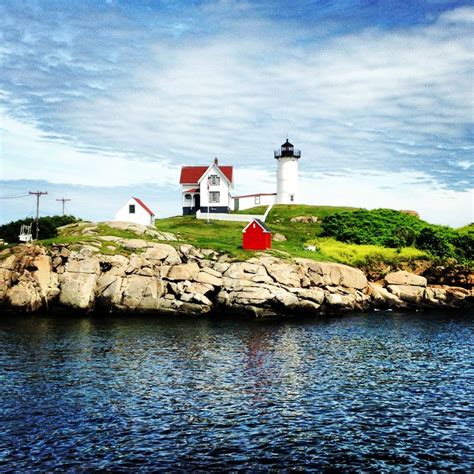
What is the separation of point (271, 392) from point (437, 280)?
48238mm

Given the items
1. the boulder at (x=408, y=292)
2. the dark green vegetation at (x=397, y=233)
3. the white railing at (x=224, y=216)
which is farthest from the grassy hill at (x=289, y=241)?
the boulder at (x=408, y=292)

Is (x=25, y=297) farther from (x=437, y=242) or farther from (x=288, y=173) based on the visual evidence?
(x=288, y=173)

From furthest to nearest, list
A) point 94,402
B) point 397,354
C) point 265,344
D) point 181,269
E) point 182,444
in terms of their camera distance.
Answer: point 181,269
point 265,344
point 397,354
point 94,402
point 182,444

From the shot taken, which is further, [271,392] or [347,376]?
[347,376]

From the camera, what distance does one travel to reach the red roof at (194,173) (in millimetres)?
104144

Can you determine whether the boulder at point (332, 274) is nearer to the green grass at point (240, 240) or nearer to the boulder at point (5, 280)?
the green grass at point (240, 240)

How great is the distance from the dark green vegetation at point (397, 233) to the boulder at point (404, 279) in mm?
10628

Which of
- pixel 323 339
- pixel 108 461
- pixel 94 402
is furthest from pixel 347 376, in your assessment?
pixel 108 461

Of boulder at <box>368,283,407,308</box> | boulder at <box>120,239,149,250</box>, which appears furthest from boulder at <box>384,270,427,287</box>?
boulder at <box>120,239,149,250</box>

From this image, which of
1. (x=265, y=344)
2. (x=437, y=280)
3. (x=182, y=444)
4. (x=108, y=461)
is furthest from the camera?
(x=437, y=280)

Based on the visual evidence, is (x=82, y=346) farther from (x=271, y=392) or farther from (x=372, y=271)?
(x=372, y=271)

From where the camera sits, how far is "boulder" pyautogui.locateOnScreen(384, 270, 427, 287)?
68500 millimetres

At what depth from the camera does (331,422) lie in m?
26.3

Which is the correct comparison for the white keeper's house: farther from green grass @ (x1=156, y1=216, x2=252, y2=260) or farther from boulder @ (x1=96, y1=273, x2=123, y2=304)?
boulder @ (x1=96, y1=273, x2=123, y2=304)
